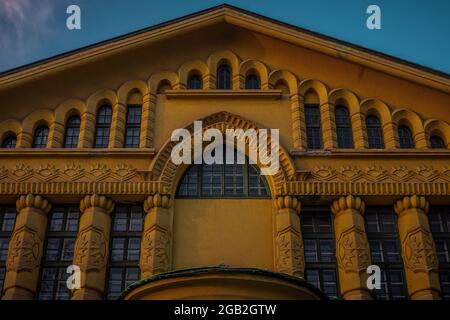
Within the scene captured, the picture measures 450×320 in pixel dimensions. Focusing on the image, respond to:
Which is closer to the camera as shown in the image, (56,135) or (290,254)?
(290,254)

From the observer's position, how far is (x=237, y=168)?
22.0 meters

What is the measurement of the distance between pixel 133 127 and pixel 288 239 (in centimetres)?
641

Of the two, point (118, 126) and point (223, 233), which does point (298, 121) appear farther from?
point (118, 126)

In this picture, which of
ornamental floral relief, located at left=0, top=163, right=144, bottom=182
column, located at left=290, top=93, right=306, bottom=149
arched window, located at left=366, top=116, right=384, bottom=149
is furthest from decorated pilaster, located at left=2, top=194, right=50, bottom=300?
arched window, located at left=366, top=116, right=384, bottom=149

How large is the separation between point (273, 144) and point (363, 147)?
9.16 ft

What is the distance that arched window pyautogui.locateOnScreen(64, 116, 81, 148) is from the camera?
22578mm

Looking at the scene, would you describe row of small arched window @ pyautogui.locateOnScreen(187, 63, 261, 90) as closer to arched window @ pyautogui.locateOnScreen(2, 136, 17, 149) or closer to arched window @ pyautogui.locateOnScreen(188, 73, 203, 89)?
arched window @ pyautogui.locateOnScreen(188, 73, 203, 89)

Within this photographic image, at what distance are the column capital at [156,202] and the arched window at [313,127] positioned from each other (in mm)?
4915

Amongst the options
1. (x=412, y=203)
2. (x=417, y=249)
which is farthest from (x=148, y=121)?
(x=417, y=249)

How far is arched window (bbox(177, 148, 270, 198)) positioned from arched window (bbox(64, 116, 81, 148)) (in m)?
3.81

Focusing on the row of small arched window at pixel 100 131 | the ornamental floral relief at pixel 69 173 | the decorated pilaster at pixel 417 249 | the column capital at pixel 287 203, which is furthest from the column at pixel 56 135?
the decorated pilaster at pixel 417 249

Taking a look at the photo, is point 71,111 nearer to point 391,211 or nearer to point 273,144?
point 273,144

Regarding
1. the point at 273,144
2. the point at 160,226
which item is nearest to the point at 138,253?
the point at 160,226

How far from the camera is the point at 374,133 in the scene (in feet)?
74.9
